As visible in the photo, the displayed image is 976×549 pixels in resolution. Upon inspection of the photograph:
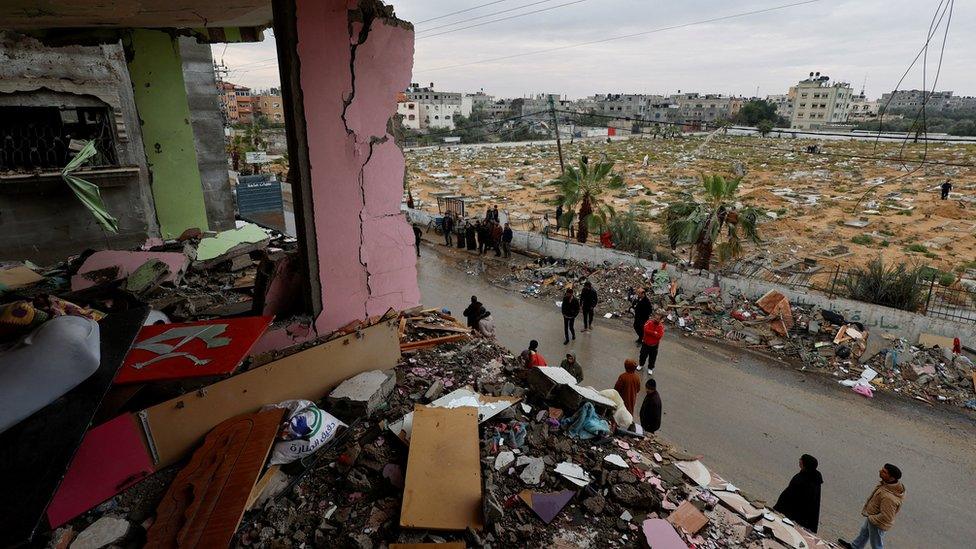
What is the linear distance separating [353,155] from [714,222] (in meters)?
10.8

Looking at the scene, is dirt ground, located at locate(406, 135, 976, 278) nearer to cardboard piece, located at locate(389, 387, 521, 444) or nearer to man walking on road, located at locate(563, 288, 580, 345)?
man walking on road, located at locate(563, 288, 580, 345)

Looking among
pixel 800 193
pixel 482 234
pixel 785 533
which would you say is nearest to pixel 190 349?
pixel 785 533

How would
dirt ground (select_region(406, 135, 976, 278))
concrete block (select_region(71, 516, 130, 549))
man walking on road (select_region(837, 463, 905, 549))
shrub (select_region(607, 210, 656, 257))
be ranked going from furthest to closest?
dirt ground (select_region(406, 135, 976, 278)) → shrub (select_region(607, 210, 656, 257)) → man walking on road (select_region(837, 463, 905, 549)) → concrete block (select_region(71, 516, 130, 549))

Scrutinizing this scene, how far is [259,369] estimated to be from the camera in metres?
3.49

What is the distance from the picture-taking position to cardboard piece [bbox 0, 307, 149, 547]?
1.98m

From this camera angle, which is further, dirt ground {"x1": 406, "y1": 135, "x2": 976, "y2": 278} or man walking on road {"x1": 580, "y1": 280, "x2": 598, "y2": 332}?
dirt ground {"x1": 406, "y1": 135, "x2": 976, "y2": 278}

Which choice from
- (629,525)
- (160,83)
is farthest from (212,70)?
(629,525)

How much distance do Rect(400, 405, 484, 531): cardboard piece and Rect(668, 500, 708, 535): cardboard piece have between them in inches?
56.2

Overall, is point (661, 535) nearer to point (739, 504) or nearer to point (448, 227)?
point (739, 504)

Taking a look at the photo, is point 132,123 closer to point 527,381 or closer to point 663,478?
point 527,381

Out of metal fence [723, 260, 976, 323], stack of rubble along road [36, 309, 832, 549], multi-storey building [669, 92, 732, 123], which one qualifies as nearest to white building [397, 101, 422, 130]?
multi-storey building [669, 92, 732, 123]

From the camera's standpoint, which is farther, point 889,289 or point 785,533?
point 889,289

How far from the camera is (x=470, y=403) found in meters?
4.00

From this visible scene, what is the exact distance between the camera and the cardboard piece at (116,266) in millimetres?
5946
